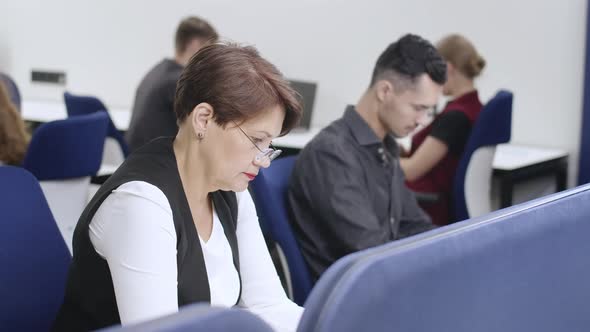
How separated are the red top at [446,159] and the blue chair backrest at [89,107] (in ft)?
5.26

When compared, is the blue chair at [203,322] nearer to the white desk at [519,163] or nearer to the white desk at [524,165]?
the white desk at [519,163]

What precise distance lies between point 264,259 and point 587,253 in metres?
0.77

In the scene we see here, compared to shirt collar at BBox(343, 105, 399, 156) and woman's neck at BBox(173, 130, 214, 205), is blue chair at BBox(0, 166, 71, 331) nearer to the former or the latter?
woman's neck at BBox(173, 130, 214, 205)

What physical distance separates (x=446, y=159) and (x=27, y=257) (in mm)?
2046

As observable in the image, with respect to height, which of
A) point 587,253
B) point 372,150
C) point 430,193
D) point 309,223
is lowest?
point 430,193

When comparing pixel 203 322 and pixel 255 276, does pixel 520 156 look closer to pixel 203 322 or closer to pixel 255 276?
pixel 255 276

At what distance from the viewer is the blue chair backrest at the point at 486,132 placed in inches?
120

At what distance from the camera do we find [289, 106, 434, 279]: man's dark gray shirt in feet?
6.81

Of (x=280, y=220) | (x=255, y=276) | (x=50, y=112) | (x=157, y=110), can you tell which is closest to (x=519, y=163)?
(x=157, y=110)

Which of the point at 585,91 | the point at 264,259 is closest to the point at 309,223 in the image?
the point at 264,259

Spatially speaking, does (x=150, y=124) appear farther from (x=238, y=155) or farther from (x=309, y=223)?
(x=238, y=155)

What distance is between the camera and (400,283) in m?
0.70

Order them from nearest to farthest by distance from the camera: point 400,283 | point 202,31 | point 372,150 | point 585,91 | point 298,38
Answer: point 400,283 → point 372,150 → point 585,91 → point 202,31 → point 298,38

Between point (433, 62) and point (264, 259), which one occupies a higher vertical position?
point (433, 62)
